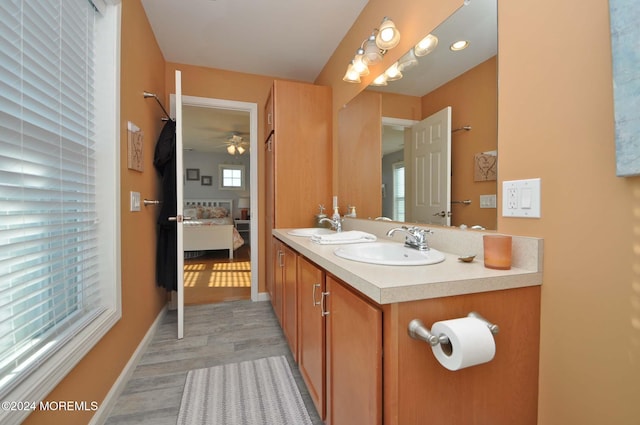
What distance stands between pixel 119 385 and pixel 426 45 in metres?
2.43

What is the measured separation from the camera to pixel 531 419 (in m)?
0.85

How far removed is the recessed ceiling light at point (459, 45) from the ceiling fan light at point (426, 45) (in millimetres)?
113

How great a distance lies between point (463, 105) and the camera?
46.1 inches

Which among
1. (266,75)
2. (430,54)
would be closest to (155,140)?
(266,75)

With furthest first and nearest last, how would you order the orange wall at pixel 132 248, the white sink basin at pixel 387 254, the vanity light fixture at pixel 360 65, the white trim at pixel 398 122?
the vanity light fixture at pixel 360 65 < the white trim at pixel 398 122 < the orange wall at pixel 132 248 < the white sink basin at pixel 387 254

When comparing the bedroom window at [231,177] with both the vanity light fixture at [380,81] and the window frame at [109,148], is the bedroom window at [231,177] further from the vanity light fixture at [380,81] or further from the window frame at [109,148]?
the vanity light fixture at [380,81]

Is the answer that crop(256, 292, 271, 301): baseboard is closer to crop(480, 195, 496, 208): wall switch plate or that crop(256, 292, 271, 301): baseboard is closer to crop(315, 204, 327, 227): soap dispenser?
crop(315, 204, 327, 227): soap dispenser

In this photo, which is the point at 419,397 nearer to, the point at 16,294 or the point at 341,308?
the point at 341,308

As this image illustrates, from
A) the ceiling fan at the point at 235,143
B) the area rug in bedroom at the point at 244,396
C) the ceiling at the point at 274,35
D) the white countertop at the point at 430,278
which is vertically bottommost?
the area rug in bedroom at the point at 244,396

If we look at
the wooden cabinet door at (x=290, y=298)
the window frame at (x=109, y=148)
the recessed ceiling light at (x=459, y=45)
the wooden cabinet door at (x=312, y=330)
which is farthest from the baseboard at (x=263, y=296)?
the recessed ceiling light at (x=459, y=45)

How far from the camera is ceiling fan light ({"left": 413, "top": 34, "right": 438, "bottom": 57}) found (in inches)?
51.7

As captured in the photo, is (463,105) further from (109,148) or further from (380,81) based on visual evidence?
(109,148)

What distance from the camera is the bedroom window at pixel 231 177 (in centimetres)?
754

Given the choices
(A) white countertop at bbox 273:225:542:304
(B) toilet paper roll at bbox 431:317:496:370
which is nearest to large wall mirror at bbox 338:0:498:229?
(A) white countertop at bbox 273:225:542:304
